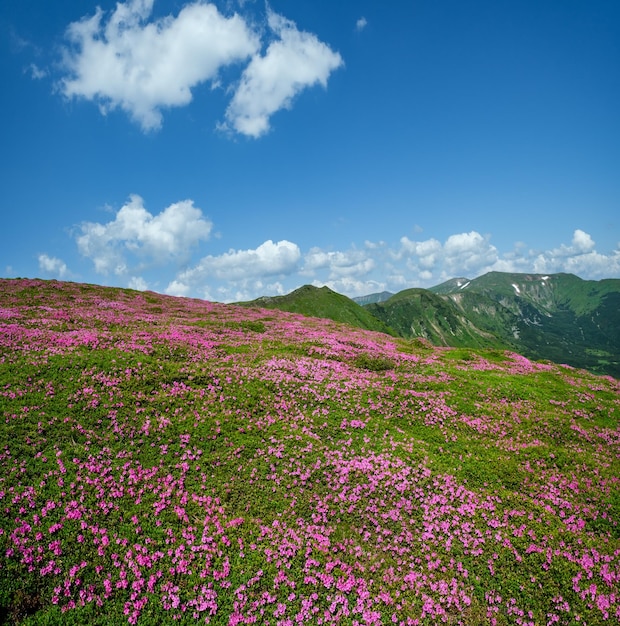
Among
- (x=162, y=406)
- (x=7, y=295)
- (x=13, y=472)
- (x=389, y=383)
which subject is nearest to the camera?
(x=13, y=472)

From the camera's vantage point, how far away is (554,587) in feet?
40.4

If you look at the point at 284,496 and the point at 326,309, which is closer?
the point at 284,496

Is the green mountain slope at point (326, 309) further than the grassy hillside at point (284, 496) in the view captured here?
Yes

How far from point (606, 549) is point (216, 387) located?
1938 cm

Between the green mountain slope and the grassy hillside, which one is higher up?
the green mountain slope

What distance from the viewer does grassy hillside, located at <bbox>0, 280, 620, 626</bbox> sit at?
1137 cm

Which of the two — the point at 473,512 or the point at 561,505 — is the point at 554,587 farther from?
the point at 561,505

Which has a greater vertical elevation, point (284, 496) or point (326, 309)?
point (326, 309)

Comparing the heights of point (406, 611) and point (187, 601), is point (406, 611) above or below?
below

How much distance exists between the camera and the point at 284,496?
49.8ft

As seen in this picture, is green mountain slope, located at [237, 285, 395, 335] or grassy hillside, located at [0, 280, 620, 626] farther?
green mountain slope, located at [237, 285, 395, 335]

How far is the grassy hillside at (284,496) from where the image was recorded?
448 inches

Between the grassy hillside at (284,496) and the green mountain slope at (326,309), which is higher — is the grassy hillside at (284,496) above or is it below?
below

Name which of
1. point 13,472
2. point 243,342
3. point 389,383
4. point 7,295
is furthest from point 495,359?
point 7,295
